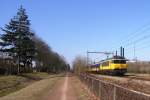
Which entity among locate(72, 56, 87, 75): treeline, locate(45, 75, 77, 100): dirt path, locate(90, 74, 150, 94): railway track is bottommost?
locate(45, 75, 77, 100): dirt path

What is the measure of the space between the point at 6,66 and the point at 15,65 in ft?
39.8

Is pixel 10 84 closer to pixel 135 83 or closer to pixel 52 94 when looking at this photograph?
pixel 52 94

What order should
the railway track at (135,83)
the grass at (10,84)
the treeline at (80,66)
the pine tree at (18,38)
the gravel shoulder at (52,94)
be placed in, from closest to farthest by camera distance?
the railway track at (135,83), the gravel shoulder at (52,94), the grass at (10,84), the pine tree at (18,38), the treeline at (80,66)

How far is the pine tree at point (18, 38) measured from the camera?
289 feet

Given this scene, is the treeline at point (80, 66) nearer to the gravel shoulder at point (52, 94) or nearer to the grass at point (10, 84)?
the grass at point (10, 84)

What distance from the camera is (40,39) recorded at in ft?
472

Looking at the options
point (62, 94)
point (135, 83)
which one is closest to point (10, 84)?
point (62, 94)

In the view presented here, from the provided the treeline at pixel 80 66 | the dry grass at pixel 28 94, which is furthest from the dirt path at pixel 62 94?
the treeline at pixel 80 66

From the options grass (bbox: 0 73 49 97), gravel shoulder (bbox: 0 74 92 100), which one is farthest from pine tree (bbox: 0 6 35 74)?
gravel shoulder (bbox: 0 74 92 100)

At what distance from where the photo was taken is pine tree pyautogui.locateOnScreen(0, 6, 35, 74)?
8800cm

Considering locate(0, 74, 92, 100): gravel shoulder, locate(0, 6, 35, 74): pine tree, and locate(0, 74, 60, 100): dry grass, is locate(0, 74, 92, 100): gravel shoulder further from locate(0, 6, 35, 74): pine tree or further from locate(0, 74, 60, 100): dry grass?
locate(0, 6, 35, 74): pine tree

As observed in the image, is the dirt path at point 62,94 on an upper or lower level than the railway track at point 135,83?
lower

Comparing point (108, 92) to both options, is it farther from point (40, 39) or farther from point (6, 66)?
point (40, 39)

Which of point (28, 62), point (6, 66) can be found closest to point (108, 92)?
point (6, 66)
